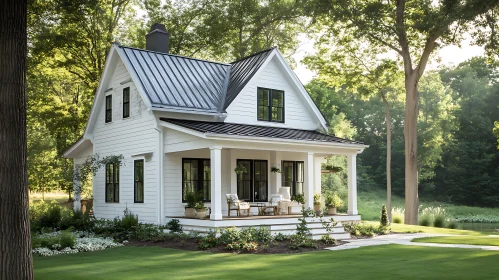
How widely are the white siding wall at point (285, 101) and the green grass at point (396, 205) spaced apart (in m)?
20.9

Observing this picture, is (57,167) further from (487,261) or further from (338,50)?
(487,261)

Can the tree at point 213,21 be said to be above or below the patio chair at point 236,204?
above

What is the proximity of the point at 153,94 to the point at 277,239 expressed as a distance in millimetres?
6948

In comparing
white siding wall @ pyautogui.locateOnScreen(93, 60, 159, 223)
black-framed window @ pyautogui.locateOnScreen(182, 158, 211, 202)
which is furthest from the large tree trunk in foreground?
black-framed window @ pyautogui.locateOnScreen(182, 158, 211, 202)

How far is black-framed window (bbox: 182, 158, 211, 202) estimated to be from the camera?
19.6 meters

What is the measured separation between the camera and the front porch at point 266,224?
16.6m

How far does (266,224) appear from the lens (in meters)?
17.4

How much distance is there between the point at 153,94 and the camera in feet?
63.4

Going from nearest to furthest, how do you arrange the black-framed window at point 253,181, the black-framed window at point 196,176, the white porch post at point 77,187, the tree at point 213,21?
the black-framed window at point 196,176, the black-framed window at point 253,181, the white porch post at point 77,187, the tree at point 213,21

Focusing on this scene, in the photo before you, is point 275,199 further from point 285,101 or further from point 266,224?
point 285,101

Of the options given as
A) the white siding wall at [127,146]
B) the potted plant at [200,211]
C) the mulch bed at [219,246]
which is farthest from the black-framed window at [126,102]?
the mulch bed at [219,246]

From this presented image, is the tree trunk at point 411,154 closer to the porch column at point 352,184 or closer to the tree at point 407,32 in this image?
the tree at point 407,32

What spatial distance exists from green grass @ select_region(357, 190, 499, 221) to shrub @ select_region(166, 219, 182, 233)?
84.6 feet

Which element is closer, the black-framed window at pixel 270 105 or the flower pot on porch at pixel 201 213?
the flower pot on porch at pixel 201 213
